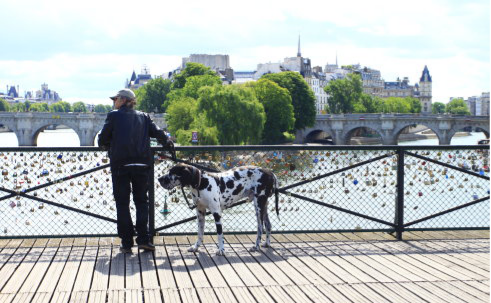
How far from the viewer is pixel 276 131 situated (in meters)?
56.1

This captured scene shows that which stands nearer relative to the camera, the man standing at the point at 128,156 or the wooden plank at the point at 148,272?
the wooden plank at the point at 148,272

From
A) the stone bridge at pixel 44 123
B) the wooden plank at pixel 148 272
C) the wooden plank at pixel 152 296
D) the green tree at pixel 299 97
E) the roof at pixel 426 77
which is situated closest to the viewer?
the wooden plank at pixel 152 296

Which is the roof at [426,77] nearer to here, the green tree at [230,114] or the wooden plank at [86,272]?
the green tree at [230,114]

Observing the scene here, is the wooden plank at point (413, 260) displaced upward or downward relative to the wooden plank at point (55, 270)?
downward

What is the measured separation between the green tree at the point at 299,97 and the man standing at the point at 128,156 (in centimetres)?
5687

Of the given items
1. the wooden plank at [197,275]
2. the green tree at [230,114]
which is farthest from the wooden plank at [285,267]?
the green tree at [230,114]

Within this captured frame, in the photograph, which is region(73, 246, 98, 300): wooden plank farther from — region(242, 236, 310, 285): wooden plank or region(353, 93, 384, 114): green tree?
region(353, 93, 384, 114): green tree

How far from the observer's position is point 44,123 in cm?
6881

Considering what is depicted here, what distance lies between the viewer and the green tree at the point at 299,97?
6372cm

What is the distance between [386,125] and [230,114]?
106 feet

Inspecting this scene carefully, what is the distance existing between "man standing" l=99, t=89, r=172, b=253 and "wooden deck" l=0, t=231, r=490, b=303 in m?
0.26

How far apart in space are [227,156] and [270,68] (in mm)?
90447

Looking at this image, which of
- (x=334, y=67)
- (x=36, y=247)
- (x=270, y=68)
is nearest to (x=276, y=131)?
(x=270, y=68)

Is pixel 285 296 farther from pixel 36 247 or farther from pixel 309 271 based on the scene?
pixel 36 247
